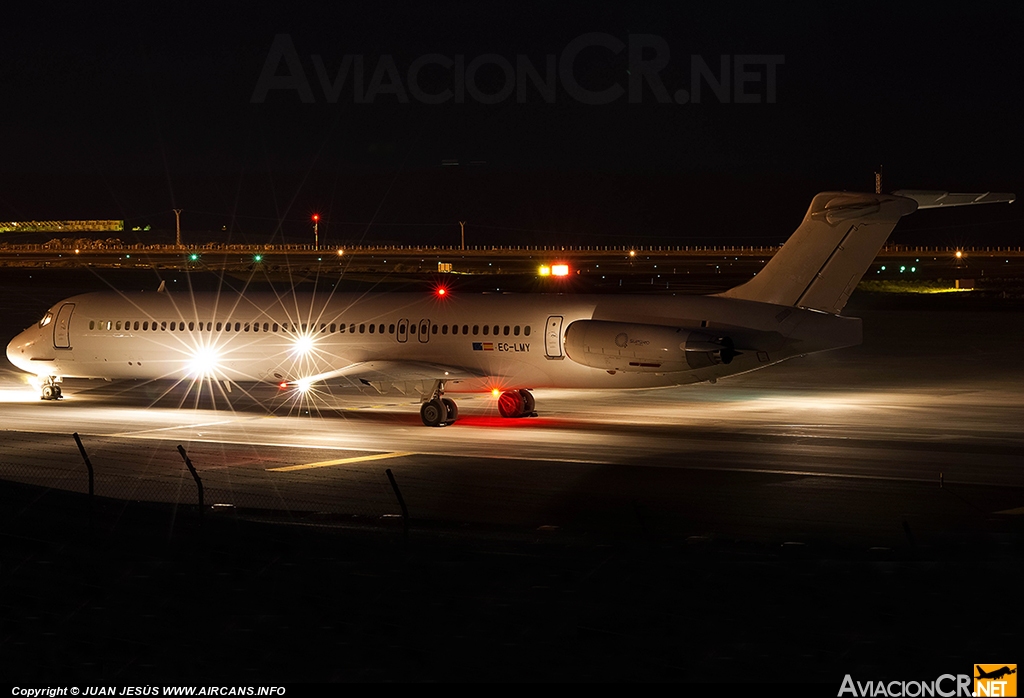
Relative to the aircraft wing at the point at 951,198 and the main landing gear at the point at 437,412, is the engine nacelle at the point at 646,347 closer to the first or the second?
the main landing gear at the point at 437,412

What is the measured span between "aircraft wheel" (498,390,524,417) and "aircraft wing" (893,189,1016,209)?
9.81m

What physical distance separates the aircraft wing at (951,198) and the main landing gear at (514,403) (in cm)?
971

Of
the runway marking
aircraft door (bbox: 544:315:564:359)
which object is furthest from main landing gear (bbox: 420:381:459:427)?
the runway marking

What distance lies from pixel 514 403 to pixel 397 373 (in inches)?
114

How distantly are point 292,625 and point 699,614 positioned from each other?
4229 millimetres

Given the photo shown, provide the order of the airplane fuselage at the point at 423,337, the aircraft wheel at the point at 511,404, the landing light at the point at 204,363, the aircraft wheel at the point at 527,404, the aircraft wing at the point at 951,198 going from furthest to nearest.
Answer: the landing light at the point at 204,363 → the aircraft wheel at the point at 527,404 → the aircraft wheel at the point at 511,404 → the airplane fuselage at the point at 423,337 → the aircraft wing at the point at 951,198

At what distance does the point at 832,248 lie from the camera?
28.0 m

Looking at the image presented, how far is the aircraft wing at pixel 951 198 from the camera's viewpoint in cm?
2652

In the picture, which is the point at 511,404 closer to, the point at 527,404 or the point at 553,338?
the point at 527,404

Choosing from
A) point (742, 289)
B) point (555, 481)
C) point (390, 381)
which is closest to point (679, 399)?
point (742, 289)

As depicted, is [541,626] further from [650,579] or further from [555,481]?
[555,481]

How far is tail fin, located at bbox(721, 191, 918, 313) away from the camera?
2766 cm

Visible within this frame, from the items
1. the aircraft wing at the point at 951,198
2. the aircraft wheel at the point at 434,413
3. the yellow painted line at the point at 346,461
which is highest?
the aircraft wing at the point at 951,198

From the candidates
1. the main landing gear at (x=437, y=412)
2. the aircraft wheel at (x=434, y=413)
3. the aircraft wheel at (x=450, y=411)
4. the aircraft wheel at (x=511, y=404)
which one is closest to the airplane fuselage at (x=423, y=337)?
the aircraft wheel at (x=511, y=404)
